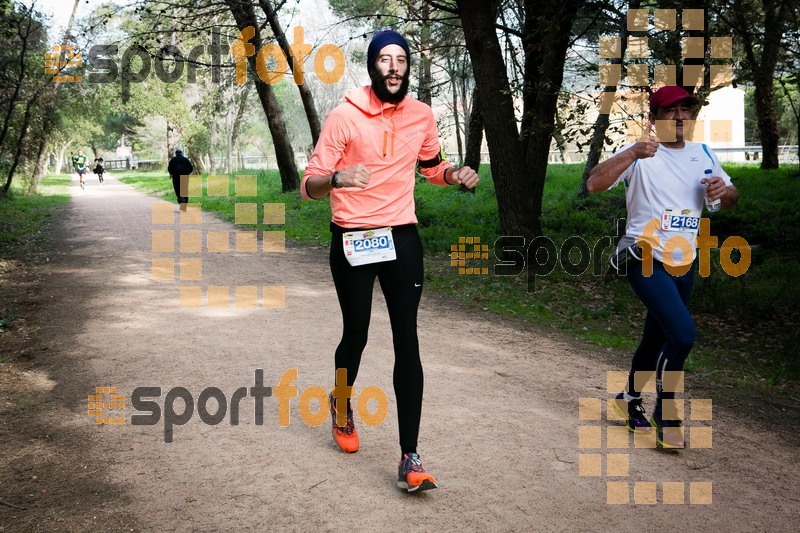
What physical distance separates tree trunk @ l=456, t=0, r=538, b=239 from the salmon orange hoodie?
664 cm

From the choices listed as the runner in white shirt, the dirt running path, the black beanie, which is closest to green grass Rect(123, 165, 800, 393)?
the dirt running path

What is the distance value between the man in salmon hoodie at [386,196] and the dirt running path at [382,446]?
0.47m

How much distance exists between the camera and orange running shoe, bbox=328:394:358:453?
450cm

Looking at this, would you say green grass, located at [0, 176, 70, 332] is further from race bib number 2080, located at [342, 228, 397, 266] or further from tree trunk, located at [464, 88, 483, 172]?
tree trunk, located at [464, 88, 483, 172]

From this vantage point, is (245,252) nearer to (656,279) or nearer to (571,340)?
(571,340)

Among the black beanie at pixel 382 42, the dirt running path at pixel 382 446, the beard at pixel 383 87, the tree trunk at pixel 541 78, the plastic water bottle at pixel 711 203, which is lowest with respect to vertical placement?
the dirt running path at pixel 382 446

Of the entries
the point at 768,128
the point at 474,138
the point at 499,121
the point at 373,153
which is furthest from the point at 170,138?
the point at 373,153

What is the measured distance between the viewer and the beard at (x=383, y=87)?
3758 millimetres

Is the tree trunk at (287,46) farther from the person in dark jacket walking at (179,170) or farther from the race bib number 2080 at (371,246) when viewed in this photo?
the race bib number 2080 at (371,246)

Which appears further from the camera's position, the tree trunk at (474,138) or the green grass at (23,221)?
the tree trunk at (474,138)

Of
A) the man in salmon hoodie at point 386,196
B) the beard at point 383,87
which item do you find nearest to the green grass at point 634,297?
the man in salmon hoodie at point 386,196

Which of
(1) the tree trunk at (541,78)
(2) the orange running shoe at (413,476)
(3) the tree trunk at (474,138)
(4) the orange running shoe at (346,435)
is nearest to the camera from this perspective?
(2) the orange running shoe at (413,476)

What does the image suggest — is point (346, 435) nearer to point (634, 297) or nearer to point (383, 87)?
point (383, 87)

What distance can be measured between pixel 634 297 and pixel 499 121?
10.7ft
